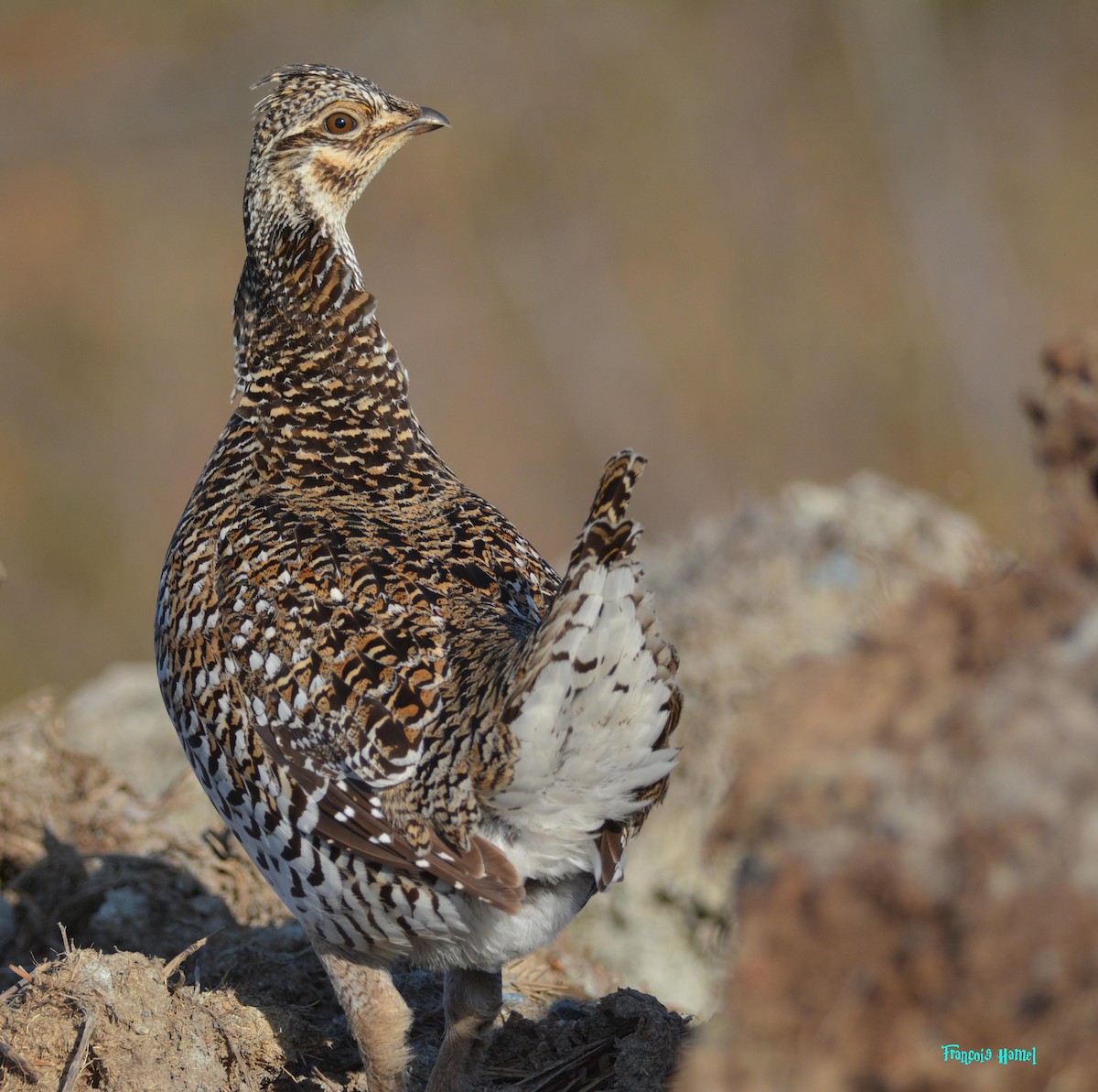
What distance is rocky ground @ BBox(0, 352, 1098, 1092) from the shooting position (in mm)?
1851

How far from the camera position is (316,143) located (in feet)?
16.5

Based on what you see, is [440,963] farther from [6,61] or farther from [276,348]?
[6,61]

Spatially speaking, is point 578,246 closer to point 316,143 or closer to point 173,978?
point 316,143

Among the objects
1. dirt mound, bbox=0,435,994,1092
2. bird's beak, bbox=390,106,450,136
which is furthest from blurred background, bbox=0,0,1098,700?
bird's beak, bbox=390,106,450,136

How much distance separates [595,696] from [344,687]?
822 mm

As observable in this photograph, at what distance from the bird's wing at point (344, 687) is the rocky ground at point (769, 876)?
2.52 feet

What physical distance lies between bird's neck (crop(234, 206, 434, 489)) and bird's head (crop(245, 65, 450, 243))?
0.10m

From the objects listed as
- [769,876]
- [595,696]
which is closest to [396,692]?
[595,696]

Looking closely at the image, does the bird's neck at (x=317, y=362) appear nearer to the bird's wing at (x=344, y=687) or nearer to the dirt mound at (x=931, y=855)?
the bird's wing at (x=344, y=687)

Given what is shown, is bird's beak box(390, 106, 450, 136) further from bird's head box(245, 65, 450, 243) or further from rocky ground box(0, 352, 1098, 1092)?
rocky ground box(0, 352, 1098, 1092)

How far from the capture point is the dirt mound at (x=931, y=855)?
5.93ft
